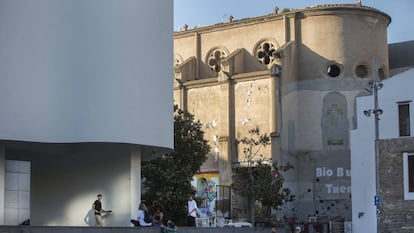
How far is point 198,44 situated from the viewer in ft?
213

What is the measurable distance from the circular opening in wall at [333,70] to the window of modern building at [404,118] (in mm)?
17261

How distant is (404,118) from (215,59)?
26.0 meters

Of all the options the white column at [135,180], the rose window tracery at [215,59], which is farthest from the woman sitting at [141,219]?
the rose window tracery at [215,59]

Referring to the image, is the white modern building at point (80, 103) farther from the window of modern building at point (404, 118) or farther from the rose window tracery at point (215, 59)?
the rose window tracery at point (215, 59)

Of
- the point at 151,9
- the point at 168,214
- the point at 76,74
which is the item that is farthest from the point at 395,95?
the point at 76,74

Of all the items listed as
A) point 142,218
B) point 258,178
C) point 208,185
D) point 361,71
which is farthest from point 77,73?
point 361,71

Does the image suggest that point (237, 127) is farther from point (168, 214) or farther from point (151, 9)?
point (151, 9)

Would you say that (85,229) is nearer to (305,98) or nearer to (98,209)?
(98,209)

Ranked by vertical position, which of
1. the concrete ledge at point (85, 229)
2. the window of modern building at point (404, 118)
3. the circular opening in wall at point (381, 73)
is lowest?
the concrete ledge at point (85, 229)

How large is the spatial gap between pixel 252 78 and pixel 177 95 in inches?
274

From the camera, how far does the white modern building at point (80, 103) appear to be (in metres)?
26.8

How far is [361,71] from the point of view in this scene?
189 ft

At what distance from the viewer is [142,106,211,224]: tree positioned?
39781mm

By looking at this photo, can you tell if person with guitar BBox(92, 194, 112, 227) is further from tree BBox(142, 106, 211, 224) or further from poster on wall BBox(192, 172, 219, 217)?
poster on wall BBox(192, 172, 219, 217)
